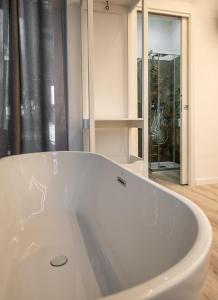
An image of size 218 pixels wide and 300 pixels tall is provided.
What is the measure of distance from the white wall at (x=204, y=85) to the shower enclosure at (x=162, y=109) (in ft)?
2.14

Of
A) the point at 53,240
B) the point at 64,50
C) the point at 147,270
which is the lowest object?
the point at 53,240

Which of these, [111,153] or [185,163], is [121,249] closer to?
[111,153]

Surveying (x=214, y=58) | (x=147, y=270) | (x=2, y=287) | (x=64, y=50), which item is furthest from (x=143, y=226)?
(x=214, y=58)

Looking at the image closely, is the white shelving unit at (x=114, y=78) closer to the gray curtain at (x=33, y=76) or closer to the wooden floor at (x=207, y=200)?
the gray curtain at (x=33, y=76)

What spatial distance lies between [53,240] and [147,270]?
0.72 meters

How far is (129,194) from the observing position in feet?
4.03

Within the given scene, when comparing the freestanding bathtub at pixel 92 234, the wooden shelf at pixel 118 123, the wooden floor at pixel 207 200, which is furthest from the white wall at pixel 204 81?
the freestanding bathtub at pixel 92 234

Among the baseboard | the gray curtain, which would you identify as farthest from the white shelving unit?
the baseboard

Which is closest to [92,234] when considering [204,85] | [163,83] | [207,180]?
[207,180]

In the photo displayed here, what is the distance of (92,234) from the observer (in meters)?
1.48

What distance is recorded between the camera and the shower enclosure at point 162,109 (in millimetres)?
3654

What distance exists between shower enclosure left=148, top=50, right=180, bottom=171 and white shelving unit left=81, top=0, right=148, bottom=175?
1.16 metres

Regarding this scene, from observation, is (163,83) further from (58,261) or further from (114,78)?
(58,261)

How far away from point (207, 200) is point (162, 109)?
1.74 m
